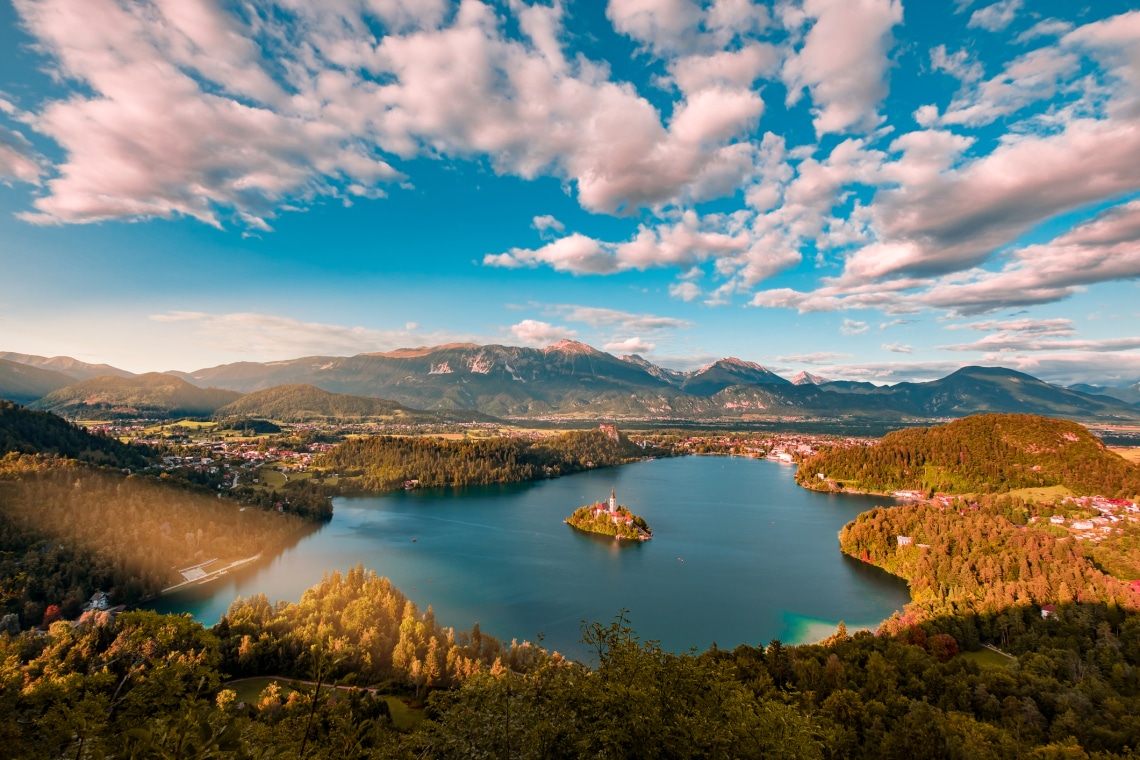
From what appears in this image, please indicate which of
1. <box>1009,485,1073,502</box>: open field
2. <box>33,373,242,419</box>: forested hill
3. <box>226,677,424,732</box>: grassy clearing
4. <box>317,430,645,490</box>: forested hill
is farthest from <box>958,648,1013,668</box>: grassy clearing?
<box>33,373,242,419</box>: forested hill

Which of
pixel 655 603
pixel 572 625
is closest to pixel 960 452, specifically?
pixel 655 603

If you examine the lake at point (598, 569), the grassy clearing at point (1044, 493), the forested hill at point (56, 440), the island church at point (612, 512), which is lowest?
the lake at point (598, 569)

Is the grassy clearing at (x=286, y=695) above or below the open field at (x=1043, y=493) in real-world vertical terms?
below

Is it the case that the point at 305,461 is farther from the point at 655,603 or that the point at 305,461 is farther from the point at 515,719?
the point at 515,719

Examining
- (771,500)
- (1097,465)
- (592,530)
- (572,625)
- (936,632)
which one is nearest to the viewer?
(936,632)

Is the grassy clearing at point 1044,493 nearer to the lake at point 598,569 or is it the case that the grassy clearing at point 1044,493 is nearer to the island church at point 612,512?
the lake at point 598,569

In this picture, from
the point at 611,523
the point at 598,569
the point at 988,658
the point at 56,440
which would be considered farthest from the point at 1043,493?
the point at 56,440

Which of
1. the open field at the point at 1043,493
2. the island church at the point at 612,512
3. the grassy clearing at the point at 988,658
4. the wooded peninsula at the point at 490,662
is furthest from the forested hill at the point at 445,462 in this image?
the grassy clearing at the point at 988,658

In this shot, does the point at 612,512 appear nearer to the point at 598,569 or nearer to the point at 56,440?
the point at 598,569
